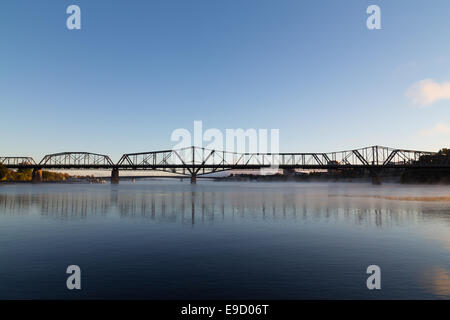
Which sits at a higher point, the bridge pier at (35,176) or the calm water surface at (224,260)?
the calm water surface at (224,260)

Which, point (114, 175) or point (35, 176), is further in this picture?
point (35, 176)

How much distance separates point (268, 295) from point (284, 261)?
4065mm

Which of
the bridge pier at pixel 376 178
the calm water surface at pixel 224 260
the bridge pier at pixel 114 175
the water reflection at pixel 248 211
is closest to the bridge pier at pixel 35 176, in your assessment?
the bridge pier at pixel 114 175

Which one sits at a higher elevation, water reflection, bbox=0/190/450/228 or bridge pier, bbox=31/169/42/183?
water reflection, bbox=0/190/450/228

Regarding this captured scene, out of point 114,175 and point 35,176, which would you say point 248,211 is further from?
point 35,176

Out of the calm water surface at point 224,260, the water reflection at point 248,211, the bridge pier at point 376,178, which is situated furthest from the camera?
the bridge pier at point 376,178

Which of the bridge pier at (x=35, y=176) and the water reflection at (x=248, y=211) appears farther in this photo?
the bridge pier at (x=35, y=176)

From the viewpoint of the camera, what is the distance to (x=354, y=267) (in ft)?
40.6

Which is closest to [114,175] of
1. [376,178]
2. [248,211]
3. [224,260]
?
[376,178]

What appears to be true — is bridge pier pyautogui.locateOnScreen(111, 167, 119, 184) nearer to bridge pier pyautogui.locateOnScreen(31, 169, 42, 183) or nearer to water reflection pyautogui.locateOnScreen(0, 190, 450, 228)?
bridge pier pyautogui.locateOnScreen(31, 169, 42, 183)

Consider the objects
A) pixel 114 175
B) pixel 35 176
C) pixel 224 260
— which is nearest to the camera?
pixel 224 260

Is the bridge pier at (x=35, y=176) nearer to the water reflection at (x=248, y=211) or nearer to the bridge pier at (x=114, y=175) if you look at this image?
the bridge pier at (x=114, y=175)

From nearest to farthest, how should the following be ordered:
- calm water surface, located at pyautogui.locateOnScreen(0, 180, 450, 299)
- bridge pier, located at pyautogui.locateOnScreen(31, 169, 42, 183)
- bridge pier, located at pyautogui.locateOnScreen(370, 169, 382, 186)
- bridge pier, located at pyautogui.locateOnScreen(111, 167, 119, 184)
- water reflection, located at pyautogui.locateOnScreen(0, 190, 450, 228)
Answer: calm water surface, located at pyautogui.locateOnScreen(0, 180, 450, 299)
water reflection, located at pyautogui.locateOnScreen(0, 190, 450, 228)
bridge pier, located at pyautogui.locateOnScreen(370, 169, 382, 186)
bridge pier, located at pyautogui.locateOnScreen(111, 167, 119, 184)
bridge pier, located at pyautogui.locateOnScreen(31, 169, 42, 183)

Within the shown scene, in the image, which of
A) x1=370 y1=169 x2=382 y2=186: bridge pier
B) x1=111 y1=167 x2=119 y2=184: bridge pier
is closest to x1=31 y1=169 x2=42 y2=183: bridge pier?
x1=111 y1=167 x2=119 y2=184: bridge pier
